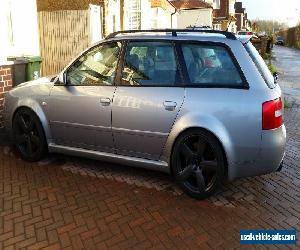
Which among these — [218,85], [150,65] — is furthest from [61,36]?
[218,85]

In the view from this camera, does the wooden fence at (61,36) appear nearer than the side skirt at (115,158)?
No

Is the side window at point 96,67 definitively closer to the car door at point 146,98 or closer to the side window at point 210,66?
the car door at point 146,98

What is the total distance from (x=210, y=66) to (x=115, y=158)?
165 cm

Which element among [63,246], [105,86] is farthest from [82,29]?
[63,246]

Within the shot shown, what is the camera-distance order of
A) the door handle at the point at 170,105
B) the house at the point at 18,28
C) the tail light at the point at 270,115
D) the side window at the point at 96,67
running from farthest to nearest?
the house at the point at 18,28 → the side window at the point at 96,67 → the door handle at the point at 170,105 → the tail light at the point at 270,115

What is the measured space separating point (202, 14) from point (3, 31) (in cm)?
3254

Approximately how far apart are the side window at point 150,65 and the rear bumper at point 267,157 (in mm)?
1198

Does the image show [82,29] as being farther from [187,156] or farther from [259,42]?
[259,42]

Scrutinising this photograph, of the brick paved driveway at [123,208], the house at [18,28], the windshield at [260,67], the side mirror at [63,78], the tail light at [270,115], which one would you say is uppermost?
the house at [18,28]

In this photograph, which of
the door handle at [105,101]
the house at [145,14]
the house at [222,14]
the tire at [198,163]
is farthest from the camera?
the house at [222,14]

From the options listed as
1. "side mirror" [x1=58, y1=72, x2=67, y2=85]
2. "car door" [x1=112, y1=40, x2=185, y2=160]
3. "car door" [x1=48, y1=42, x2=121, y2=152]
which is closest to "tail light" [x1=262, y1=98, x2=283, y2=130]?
"car door" [x1=112, y1=40, x2=185, y2=160]

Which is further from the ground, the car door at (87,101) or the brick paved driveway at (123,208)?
the car door at (87,101)

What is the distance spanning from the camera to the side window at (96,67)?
4805 millimetres

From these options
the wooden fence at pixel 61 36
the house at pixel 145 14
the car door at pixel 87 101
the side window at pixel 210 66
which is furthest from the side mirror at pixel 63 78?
the house at pixel 145 14
